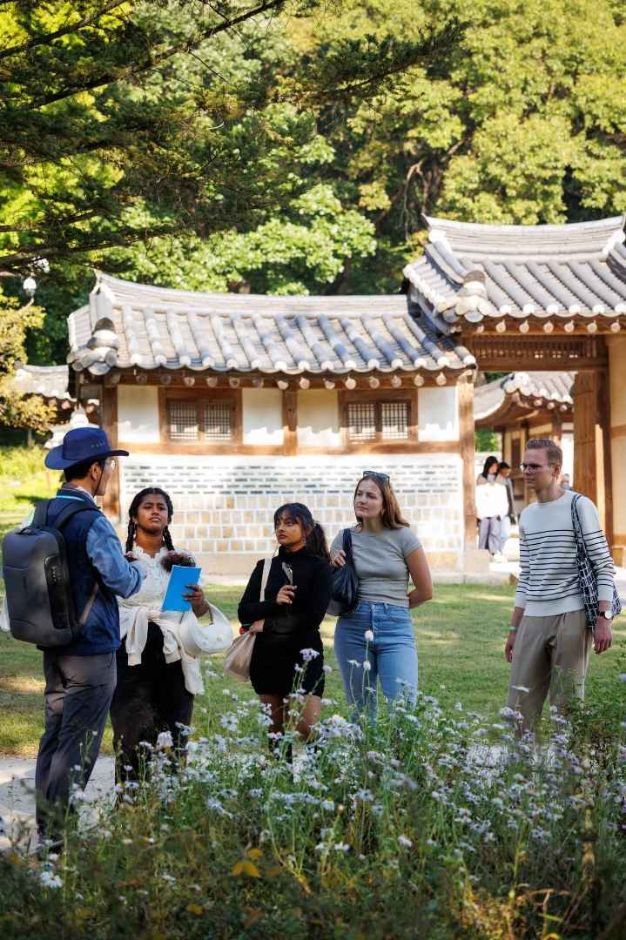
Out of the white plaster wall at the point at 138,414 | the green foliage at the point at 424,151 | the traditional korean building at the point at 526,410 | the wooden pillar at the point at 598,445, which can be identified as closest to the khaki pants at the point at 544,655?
the white plaster wall at the point at 138,414

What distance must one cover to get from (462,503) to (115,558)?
13487 millimetres

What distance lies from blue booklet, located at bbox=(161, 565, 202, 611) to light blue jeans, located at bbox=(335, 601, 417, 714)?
3.21 feet

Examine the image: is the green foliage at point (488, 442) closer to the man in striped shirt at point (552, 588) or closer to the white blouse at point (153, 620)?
the man in striped shirt at point (552, 588)

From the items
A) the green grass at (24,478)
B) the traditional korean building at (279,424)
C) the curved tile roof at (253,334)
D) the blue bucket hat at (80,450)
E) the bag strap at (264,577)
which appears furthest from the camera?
the green grass at (24,478)

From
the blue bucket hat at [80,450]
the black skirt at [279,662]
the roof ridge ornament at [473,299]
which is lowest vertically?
the black skirt at [279,662]

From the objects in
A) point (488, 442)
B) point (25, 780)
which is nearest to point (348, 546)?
point (25, 780)

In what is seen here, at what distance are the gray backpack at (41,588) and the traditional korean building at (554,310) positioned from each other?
1299 centimetres

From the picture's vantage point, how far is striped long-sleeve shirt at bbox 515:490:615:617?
5832mm

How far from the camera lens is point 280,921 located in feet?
10.3

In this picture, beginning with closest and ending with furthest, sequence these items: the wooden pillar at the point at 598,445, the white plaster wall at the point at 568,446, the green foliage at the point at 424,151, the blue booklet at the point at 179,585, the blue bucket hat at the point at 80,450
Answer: the blue bucket hat at the point at 80,450 → the blue booklet at the point at 179,585 → the wooden pillar at the point at 598,445 → the green foliage at the point at 424,151 → the white plaster wall at the point at 568,446

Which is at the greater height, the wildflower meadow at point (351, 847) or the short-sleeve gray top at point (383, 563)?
the short-sleeve gray top at point (383, 563)


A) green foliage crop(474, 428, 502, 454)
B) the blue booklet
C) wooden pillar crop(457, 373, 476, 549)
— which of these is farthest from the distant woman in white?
green foliage crop(474, 428, 502, 454)

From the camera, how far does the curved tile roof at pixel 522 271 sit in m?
17.1

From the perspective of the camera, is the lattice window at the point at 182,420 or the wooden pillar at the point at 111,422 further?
the lattice window at the point at 182,420
